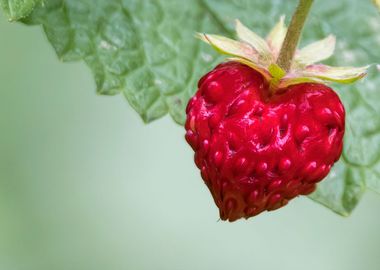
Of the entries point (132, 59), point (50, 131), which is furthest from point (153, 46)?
point (50, 131)

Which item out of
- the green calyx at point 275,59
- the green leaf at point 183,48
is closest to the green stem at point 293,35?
the green calyx at point 275,59

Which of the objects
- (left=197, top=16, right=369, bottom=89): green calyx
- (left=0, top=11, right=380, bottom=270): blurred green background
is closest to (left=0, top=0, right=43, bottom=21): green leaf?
(left=197, top=16, right=369, bottom=89): green calyx

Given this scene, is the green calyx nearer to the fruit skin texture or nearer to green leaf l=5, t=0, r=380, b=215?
the fruit skin texture

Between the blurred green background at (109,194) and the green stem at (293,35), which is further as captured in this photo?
the blurred green background at (109,194)

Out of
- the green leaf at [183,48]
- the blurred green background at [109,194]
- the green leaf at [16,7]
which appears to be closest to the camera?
the green leaf at [16,7]

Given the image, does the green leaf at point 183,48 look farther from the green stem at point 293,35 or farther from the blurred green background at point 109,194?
the blurred green background at point 109,194

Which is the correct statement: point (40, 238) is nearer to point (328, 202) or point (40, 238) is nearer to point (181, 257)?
point (181, 257)

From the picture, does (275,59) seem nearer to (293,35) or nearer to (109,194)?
(293,35)
